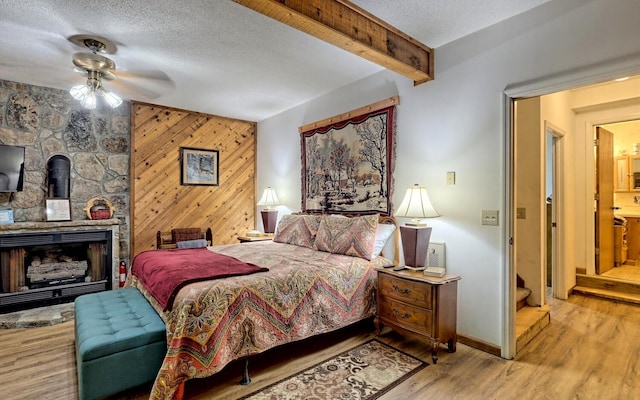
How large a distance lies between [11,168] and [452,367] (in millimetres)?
5048

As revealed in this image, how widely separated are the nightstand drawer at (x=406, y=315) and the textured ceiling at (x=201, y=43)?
229 cm

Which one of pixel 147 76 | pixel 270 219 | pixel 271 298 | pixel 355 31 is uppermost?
pixel 147 76

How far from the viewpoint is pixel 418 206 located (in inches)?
111

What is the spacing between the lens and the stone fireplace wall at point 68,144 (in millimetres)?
3924

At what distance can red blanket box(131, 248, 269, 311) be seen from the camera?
2.22 m

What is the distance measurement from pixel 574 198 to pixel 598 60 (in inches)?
112

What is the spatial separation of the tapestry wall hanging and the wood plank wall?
5.06ft

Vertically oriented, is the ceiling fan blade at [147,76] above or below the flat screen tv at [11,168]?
above

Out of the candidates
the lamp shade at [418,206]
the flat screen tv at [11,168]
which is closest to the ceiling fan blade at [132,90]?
the flat screen tv at [11,168]

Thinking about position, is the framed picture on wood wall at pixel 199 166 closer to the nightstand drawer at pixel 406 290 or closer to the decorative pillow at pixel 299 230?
the decorative pillow at pixel 299 230

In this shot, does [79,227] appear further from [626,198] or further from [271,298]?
[626,198]

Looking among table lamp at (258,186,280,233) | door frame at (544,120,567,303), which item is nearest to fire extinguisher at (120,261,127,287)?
table lamp at (258,186,280,233)

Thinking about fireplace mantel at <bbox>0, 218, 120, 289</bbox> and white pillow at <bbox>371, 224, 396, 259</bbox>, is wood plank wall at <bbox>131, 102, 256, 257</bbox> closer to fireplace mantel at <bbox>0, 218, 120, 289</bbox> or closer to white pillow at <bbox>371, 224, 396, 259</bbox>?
fireplace mantel at <bbox>0, 218, 120, 289</bbox>

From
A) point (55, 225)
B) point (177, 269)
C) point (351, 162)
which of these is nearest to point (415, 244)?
point (351, 162)
